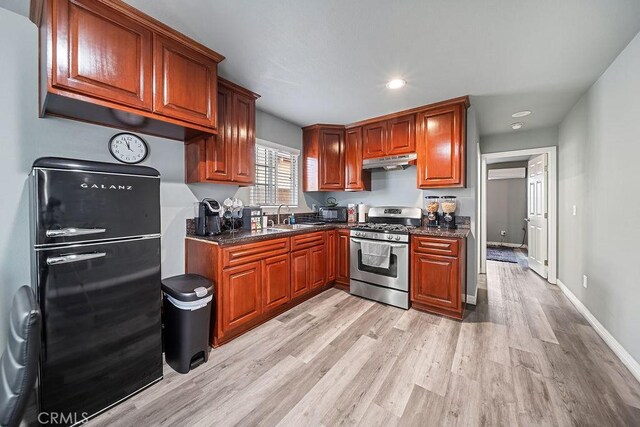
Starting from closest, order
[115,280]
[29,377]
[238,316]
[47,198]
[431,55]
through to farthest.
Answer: [29,377], [47,198], [115,280], [431,55], [238,316]

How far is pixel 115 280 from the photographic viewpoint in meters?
1.54

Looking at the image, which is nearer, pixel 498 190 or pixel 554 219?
pixel 554 219

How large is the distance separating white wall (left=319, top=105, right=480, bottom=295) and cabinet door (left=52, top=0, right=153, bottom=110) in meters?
3.01

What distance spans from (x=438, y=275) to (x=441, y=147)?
1.54 meters

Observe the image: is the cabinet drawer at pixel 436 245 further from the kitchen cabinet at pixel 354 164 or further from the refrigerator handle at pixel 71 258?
the refrigerator handle at pixel 71 258

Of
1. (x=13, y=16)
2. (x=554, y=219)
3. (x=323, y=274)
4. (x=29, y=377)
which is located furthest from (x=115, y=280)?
(x=554, y=219)

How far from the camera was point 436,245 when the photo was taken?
110 inches

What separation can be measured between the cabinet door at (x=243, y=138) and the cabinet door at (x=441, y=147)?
2092mm

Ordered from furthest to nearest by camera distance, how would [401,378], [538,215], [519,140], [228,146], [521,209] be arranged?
[521,209]
[538,215]
[519,140]
[228,146]
[401,378]

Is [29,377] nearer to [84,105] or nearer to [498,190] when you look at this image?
[84,105]

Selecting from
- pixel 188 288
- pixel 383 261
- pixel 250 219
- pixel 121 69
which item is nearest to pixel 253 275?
pixel 188 288

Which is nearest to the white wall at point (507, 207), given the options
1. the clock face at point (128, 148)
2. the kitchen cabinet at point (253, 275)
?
the kitchen cabinet at point (253, 275)

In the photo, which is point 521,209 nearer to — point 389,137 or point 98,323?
point 389,137

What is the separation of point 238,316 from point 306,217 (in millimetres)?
2026
